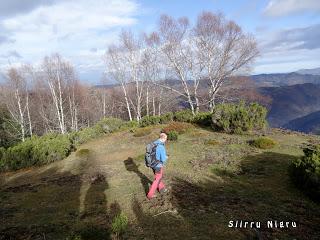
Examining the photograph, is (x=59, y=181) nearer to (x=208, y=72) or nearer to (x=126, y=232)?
(x=126, y=232)

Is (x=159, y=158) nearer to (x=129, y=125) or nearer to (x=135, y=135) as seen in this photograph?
(x=135, y=135)

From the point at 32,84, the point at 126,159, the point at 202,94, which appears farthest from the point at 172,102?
the point at 126,159

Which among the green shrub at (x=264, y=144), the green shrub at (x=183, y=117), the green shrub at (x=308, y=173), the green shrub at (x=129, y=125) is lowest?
the green shrub at (x=129, y=125)

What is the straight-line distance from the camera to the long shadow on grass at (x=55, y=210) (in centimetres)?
793

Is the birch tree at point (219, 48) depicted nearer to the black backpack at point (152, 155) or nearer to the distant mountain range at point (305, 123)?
the black backpack at point (152, 155)

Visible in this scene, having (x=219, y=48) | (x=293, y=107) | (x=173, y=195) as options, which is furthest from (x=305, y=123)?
(x=173, y=195)

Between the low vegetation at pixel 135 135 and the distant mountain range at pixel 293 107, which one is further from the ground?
the low vegetation at pixel 135 135

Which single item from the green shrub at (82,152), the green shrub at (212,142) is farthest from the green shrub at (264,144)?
the green shrub at (82,152)

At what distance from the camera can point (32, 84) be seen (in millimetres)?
45562

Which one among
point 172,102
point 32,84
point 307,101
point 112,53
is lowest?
point 307,101

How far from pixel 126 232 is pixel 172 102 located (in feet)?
162

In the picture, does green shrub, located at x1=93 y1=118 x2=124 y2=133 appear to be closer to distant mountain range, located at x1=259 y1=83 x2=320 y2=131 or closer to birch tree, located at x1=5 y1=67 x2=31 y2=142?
birch tree, located at x1=5 y1=67 x2=31 y2=142

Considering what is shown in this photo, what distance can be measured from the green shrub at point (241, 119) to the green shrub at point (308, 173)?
786 cm

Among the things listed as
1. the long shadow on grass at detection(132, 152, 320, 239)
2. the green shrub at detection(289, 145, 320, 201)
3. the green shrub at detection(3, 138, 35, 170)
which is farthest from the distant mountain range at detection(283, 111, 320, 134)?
the long shadow on grass at detection(132, 152, 320, 239)
